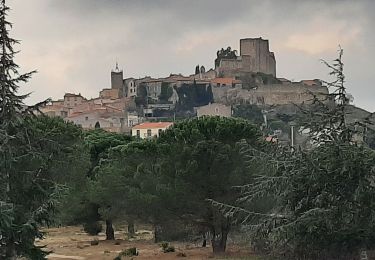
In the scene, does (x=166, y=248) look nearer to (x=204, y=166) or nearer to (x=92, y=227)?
(x=204, y=166)

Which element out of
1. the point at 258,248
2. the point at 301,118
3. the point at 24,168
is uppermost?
the point at 301,118

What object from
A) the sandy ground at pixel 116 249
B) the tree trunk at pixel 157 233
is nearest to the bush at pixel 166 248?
the sandy ground at pixel 116 249

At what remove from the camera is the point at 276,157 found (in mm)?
19031

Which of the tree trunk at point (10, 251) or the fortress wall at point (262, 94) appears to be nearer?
the tree trunk at point (10, 251)

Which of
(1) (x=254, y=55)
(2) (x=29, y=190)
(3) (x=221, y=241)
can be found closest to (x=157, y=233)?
(3) (x=221, y=241)

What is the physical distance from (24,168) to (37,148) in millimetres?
707

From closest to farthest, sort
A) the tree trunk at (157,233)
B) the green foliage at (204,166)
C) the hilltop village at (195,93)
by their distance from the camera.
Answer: the green foliage at (204,166)
the tree trunk at (157,233)
the hilltop village at (195,93)

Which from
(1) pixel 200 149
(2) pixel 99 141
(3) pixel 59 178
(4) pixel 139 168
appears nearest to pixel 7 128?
(1) pixel 200 149

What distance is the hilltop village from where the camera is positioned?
144375 mm

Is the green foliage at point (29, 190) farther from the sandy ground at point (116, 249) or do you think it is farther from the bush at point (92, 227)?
the bush at point (92, 227)

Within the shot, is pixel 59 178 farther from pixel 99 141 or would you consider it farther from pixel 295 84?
pixel 295 84

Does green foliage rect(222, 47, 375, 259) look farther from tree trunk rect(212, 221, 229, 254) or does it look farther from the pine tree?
tree trunk rect(212, 221, 229, 254)

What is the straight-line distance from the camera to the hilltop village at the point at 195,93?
144 m

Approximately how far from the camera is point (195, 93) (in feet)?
505
